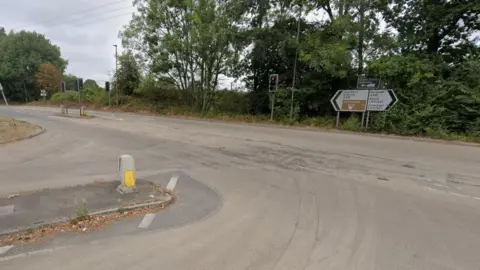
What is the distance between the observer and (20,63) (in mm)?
57781

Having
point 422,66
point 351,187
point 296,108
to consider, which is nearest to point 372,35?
point 422,66

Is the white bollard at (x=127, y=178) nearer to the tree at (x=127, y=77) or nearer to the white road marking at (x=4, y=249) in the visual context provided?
the white road marking at (x=4, y=249)

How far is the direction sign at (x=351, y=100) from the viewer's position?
1728 cm

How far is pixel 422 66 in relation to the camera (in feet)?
52.3

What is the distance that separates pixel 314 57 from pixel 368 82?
367 centimetres

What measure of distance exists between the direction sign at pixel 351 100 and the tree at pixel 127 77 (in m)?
26.0

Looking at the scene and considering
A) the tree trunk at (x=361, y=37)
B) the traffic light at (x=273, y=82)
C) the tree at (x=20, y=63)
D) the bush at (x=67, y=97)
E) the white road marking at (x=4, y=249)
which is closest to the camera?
the white road marking at (x=4, y=249)

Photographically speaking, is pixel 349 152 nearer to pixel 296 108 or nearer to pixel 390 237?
pixel 390 237

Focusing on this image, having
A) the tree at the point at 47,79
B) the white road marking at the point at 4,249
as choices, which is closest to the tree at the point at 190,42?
the white road marking at the point at 4,249

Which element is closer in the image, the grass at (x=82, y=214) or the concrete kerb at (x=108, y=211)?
the concrete kerb at (x=108, y=211)

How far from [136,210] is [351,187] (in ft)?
14.5

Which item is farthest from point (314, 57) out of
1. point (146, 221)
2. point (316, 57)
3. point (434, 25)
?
point (146, 221)

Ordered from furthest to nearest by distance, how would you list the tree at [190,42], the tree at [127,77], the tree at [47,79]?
the tree at [47,79]
the tree at [127,77]
the tree at [190,42]

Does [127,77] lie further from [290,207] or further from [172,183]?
[290,207]
